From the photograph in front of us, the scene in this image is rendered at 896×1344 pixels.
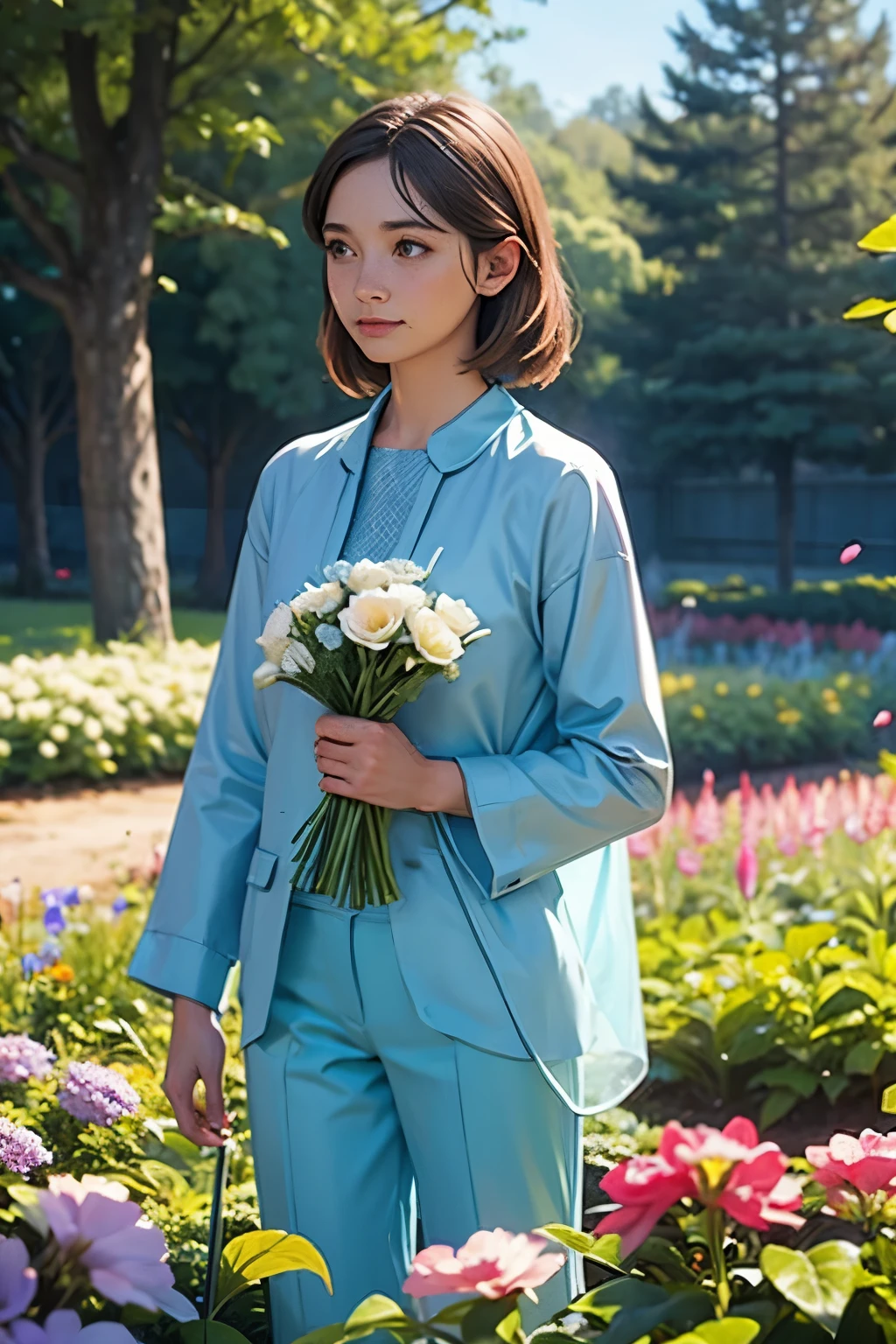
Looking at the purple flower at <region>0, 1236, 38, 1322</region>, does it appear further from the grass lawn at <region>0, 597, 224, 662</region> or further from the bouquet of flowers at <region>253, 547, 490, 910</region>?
the grass lawn at <region>0, 597, 224, 662</region>

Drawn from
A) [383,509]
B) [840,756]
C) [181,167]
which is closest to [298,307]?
[181,167]

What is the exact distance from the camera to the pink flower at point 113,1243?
1044 millimetres

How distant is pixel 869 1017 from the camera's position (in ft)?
11.2

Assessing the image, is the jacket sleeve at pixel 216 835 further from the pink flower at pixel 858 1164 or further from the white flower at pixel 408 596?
the pink flower at pixel 858 1164

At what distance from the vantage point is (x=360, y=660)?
1.55 metres

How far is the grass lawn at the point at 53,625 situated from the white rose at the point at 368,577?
30.8ft

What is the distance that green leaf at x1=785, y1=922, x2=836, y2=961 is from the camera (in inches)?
149

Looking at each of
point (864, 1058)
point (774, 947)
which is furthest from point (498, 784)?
point (774, 947)

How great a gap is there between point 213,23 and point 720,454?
5292 millimetres

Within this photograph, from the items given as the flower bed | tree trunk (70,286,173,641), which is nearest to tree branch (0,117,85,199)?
tree trunk (70,286,173,641)

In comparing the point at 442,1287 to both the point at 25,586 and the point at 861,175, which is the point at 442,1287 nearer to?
the point at 861,175

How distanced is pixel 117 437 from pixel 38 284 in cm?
97

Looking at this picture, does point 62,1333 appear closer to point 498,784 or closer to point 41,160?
point 498,784

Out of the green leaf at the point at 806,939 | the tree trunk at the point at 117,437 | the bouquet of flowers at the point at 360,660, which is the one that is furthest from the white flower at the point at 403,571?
the tree trunk at the point at 117,437
